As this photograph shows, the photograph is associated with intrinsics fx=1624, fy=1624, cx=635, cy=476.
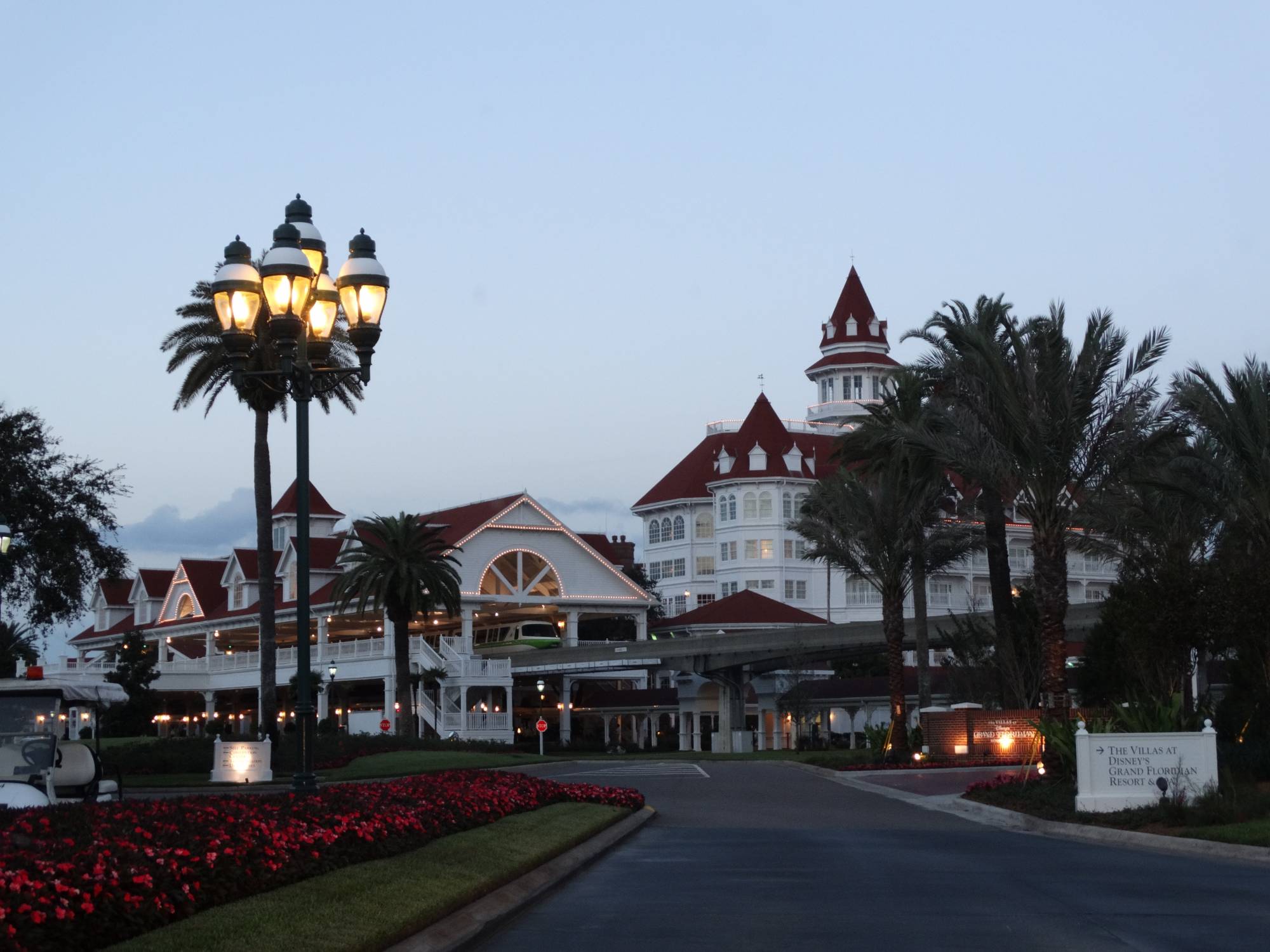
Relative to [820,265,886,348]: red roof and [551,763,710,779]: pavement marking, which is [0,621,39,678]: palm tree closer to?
[551,763,710,779]: pavement marking

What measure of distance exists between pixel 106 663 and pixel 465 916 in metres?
78.7

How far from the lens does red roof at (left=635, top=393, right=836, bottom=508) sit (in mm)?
114062

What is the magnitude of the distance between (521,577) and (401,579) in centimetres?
2043

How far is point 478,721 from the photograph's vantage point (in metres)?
70.6

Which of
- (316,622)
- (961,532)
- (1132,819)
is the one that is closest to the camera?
(1132,819)

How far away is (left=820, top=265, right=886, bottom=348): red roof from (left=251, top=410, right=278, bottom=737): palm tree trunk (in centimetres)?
7799

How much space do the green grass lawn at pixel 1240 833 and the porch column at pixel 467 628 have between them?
5479cm

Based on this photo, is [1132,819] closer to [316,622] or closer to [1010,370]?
[1010,370]

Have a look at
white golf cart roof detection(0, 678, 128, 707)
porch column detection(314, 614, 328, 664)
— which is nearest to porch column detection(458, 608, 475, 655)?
porch column detection(314, 614, 328, 664)

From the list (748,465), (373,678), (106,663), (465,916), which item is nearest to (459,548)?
(373,678)

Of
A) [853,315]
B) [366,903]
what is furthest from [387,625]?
[366,903]

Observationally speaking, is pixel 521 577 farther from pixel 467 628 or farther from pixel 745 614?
pixel 745 614

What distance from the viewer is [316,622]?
268 feet

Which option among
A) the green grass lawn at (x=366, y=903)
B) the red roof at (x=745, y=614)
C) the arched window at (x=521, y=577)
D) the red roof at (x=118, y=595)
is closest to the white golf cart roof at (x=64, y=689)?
the green grass lawn at (x=366, y=903)
